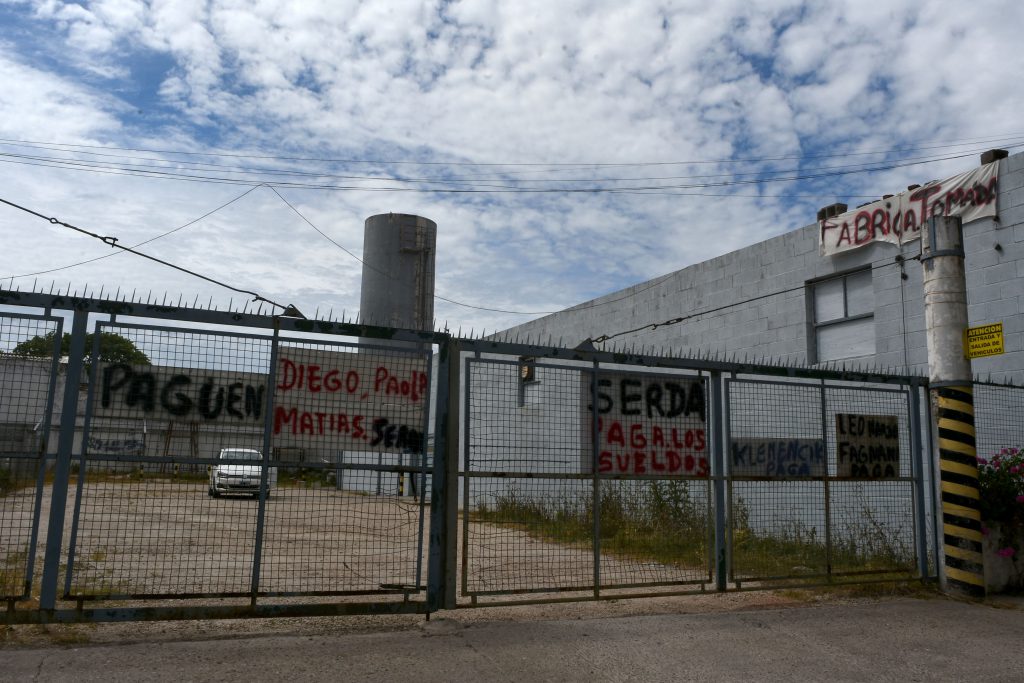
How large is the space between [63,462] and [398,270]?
17022 mm

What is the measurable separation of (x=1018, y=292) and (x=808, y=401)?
4425 millimetres

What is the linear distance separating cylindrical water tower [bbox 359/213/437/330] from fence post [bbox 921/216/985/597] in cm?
1541

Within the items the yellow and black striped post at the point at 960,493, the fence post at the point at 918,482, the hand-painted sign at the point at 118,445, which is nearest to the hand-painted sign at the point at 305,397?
the hand-painted sign at the point at 118,445

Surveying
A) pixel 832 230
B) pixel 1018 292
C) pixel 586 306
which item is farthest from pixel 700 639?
pixel 586 306

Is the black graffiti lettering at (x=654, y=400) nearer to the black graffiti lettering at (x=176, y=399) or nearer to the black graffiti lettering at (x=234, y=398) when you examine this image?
the black graffiti lettering at (x=234, y=398)

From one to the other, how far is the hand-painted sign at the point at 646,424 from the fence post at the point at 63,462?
171 inches

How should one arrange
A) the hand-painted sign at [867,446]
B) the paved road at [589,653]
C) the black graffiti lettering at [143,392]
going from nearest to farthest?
the paved road at [589,653] → the black graffiti lettering at [143,392] → the hand-painted sign at [867,446]

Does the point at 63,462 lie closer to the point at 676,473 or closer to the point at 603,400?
the point at 603,400

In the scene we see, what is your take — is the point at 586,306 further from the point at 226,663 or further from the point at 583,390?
the point at 226,663

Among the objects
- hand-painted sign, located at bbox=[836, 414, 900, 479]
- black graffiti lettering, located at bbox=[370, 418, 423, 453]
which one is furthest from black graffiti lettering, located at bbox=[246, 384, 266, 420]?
hand-painted sign, located at bbox=[836, 414, 900, 479]

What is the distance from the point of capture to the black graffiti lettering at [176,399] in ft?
20.9

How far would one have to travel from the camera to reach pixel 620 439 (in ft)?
26.1

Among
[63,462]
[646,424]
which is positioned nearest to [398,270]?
[646,424]

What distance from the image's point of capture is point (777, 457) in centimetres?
870
